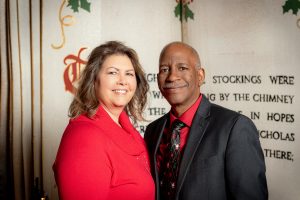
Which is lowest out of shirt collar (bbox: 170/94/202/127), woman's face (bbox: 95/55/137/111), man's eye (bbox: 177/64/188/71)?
shirt collar (bbox: 170/94/202/127)

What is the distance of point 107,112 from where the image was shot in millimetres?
1861

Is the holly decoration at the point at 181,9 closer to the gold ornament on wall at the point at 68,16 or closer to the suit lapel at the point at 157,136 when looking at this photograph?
the gold ornament on wall at the point at 68,16

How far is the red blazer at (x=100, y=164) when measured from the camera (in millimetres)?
1481

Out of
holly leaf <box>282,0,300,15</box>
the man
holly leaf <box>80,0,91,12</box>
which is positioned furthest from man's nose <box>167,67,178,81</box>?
holly leaf <box>80,0,91,12</box>

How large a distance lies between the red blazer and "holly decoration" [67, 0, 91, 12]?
3.53ft

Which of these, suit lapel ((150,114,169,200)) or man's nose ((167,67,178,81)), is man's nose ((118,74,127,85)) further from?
suit lapel ((150,114,169,200))

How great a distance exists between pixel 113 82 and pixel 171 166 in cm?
50

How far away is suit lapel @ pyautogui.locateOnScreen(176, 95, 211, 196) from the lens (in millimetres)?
1690

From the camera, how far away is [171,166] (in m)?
1.77

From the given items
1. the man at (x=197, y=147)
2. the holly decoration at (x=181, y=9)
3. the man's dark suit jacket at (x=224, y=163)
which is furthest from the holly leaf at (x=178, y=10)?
the man's dark suit jacket at (x=224, y=163)

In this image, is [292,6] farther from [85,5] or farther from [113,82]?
[85,5]

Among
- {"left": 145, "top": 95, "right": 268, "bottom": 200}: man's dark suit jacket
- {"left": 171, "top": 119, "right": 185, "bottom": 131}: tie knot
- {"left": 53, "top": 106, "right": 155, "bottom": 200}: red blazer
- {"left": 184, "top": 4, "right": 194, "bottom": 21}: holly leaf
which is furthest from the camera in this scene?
{"left": 184, "top": 4, "right": 194, "bottom": 21}: holly leaf

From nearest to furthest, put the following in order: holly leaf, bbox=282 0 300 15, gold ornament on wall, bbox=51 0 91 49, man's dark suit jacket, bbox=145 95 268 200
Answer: man's dark suit jacket, bbox=145 95 268 200
holly leaf, bbox=282 0 300 15
gold ornament on wall, bbox=51 0 91 49

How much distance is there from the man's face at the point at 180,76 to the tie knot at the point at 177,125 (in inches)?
3.2
